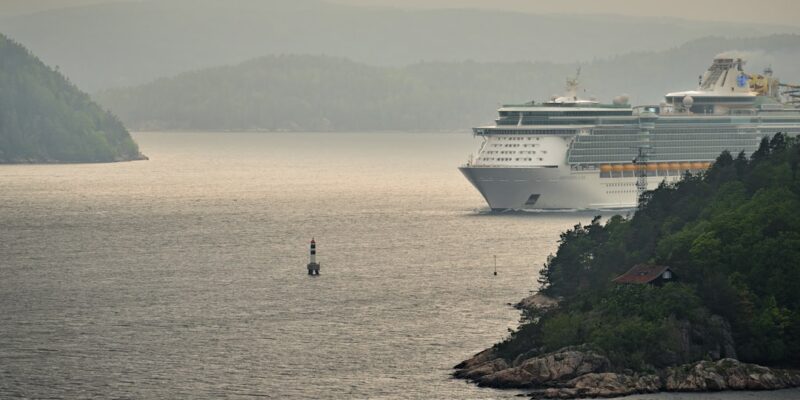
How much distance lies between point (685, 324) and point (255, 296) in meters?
26.2

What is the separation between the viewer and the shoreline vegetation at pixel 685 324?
61.6 meters

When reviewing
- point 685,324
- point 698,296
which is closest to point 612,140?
point 698,296

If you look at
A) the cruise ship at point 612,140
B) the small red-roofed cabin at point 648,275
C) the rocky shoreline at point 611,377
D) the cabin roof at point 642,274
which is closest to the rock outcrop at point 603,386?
the rocky shoreline at point 611,377

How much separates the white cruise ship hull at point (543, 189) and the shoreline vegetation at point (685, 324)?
5089 centimetres

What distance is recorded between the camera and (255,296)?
84688 mm

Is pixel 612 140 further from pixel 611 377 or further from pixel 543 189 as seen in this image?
pixel 611 377

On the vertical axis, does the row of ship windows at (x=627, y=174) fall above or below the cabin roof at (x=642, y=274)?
above

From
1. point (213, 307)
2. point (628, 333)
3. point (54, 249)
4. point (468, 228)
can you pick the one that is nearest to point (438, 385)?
point (628, 333)

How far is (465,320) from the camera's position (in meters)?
76.9

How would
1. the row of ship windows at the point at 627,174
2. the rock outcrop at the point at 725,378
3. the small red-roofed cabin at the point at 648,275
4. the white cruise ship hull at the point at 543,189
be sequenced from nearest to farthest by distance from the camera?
the rock outcrop at the point at 725,378, the small red-roofed cabin at the point at 648,275, the white cruise ship hull at the point at 543,189, the row of ship windows at the point at 627,174

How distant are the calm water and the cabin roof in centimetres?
573

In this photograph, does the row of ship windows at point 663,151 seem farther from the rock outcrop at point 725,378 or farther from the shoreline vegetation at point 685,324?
the rock outcrop at point 725,378

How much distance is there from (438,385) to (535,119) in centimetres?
7072

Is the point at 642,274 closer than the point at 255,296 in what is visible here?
Yes
